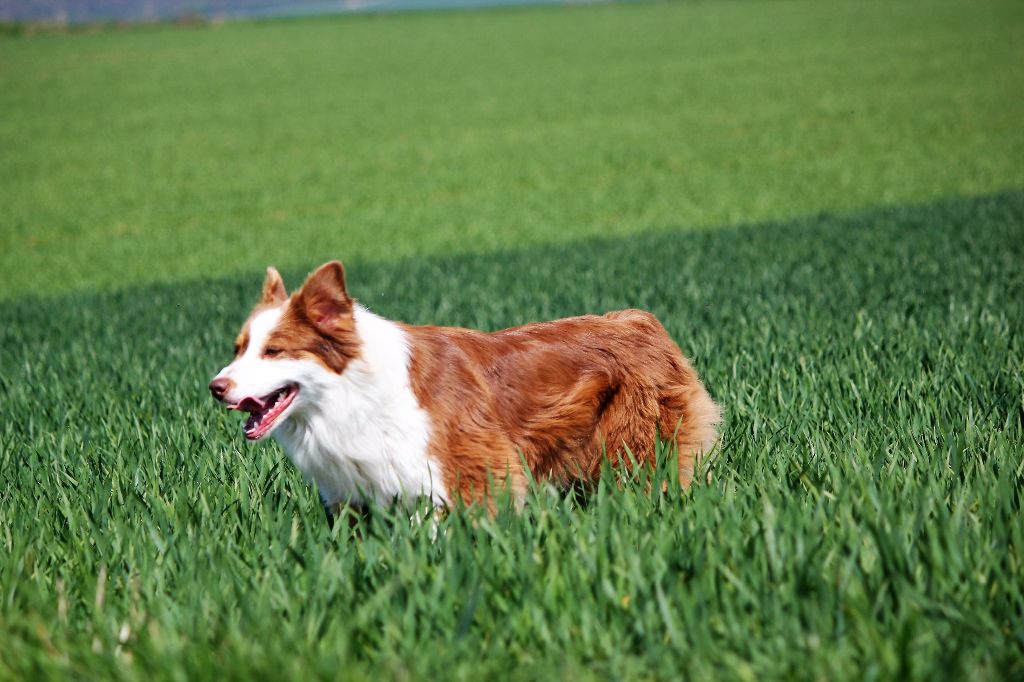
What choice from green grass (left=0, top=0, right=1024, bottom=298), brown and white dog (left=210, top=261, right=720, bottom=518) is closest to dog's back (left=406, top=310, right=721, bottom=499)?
brown and white dog (left=210, top=261, right=720, bottom=518)

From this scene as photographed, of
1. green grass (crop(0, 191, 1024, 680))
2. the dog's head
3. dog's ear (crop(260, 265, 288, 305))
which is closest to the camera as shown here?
green grass (crop(0, 191, 1024, 680))

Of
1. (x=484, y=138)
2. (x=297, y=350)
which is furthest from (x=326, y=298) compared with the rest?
(x=484, y=138)

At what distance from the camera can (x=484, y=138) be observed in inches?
1093

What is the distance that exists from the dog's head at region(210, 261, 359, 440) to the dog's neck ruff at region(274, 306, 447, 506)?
31mm

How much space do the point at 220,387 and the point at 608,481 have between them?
128 centimetres

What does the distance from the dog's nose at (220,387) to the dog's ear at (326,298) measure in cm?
35

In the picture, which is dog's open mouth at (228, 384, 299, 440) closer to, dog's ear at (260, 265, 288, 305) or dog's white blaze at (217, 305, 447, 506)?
dog's white blaze at (217, 305, 447, 506)

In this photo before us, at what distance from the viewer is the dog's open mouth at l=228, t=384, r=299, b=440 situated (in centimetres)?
313

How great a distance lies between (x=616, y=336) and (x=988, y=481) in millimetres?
1374

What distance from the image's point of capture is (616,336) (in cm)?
382

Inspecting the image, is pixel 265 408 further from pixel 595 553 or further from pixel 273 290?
pixel 595 553

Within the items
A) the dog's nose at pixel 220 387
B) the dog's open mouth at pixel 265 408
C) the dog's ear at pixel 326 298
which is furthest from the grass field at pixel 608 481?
the dog's ear at pixel 326 298

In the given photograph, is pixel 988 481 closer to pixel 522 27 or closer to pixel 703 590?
pixel 703 590

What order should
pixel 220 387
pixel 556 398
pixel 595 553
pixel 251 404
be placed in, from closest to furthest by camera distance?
pixel 595 553, pixel 220 387, pixel 251 404, pixel 556 398
